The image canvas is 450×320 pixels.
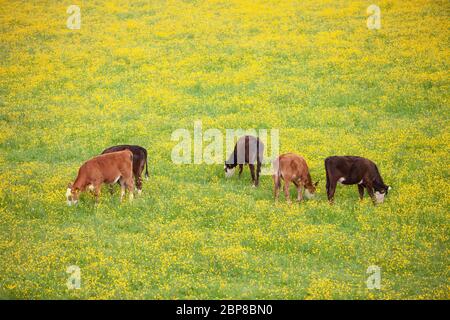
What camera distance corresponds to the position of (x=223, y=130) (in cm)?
2786

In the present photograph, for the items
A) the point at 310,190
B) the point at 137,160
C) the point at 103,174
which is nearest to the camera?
the point at 103,174

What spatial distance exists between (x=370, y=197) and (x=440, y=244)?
152 inches

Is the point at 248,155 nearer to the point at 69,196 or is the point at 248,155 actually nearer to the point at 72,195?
the point at 72,195

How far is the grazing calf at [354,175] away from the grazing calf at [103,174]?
6896 mm

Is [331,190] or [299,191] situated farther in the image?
[299,191]

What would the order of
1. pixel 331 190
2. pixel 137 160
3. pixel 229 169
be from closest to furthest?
pixel 331 190
pixel 137 160
pixel 229 169

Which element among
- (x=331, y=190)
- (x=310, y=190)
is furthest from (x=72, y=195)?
(x=331, y=190)

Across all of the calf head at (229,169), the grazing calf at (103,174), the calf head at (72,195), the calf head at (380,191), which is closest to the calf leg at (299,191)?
the calf head at (380,191)

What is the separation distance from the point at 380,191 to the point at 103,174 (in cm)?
948

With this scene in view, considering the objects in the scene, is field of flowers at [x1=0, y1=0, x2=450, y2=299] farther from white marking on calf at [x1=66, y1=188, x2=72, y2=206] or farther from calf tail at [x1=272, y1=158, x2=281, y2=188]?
calf tail at [x1=272, y1=158, x2=281, y2=188]

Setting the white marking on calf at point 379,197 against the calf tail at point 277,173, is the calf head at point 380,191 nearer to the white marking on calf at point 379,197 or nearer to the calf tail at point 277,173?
the white marking on calf at point 379,197

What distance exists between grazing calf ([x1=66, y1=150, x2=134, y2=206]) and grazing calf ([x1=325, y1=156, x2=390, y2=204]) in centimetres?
690

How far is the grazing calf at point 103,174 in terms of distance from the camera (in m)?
→ 19.5

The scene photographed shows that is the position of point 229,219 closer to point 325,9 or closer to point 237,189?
point 237,189
